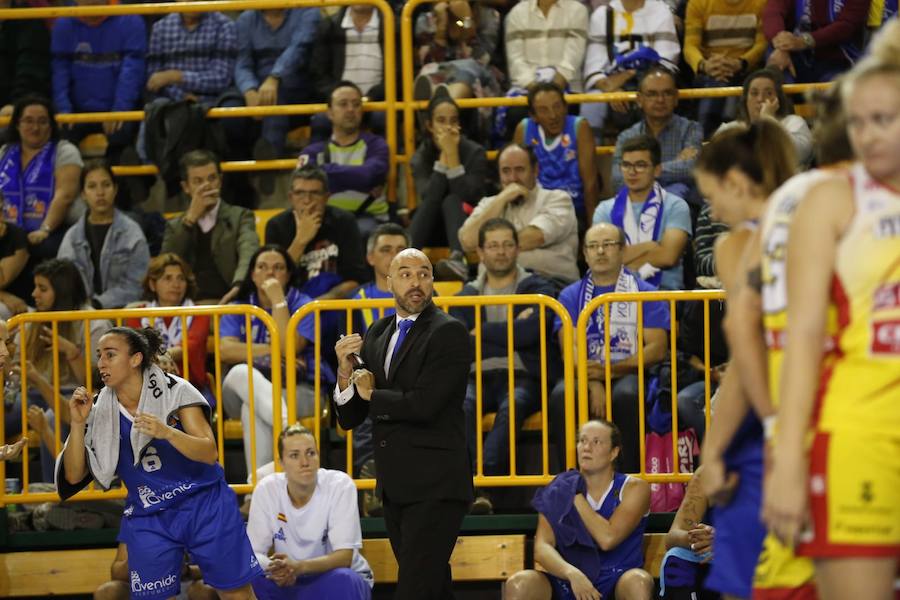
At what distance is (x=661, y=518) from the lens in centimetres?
759

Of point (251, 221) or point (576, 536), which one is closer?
point (576, 536)

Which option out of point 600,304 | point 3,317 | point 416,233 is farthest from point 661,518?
point 3,317

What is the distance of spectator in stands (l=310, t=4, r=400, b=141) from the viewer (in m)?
10.5

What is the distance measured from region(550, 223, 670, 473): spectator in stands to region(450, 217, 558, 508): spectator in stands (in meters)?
0.19

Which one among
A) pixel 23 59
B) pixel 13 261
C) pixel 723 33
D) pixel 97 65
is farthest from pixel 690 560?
pixel 23 59

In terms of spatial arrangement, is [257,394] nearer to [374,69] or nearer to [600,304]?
[600,304]

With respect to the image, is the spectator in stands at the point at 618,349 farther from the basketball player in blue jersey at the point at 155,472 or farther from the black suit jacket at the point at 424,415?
the basketball player in blue jersey at the point at 155,472

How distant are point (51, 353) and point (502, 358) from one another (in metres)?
2.66

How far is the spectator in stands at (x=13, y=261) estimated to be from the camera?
9.42 metres

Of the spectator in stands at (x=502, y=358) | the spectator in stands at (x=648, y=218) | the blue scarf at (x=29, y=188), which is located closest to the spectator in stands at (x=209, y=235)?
the blue scarf at (x=29, y=188)

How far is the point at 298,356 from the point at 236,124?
116 inches

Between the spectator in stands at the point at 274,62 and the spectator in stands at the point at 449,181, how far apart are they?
139 centimetres

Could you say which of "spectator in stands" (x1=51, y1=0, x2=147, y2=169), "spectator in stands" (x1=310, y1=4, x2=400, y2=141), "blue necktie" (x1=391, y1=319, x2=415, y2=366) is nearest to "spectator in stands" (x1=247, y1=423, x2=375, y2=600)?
"blue necktie" (x1=391, y1=319, x2=415, y2=366)

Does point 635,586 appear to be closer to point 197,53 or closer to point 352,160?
point 352,160
